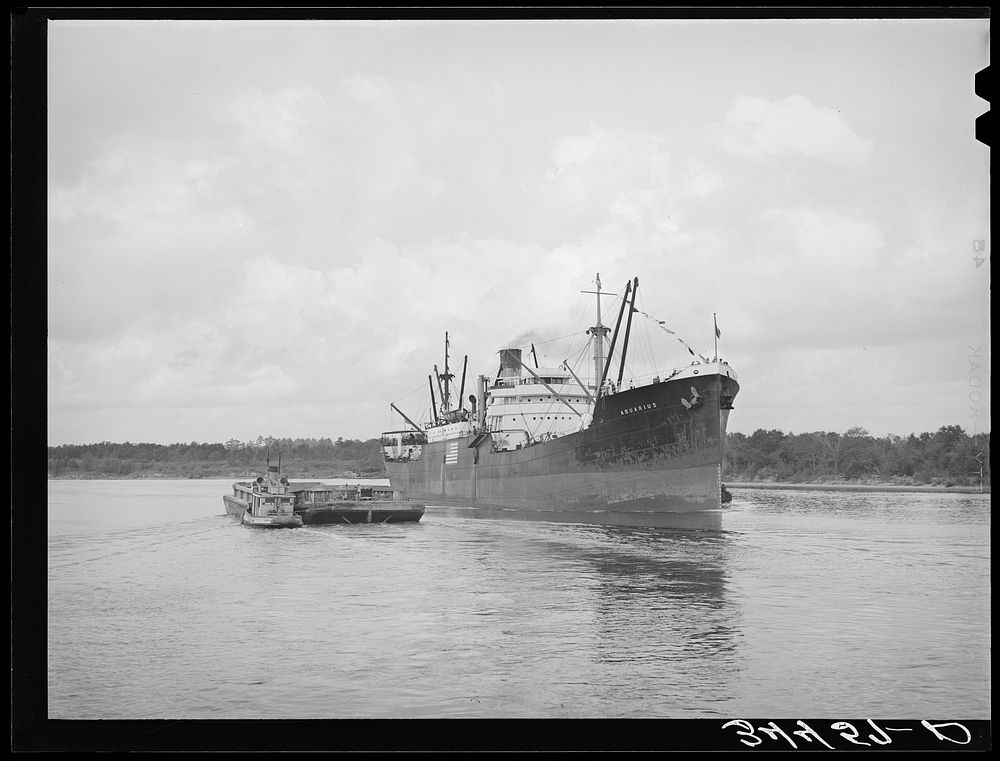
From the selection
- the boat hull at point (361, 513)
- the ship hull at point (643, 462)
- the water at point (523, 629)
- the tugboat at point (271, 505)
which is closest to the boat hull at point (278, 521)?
the tugboat at point (271, 505)

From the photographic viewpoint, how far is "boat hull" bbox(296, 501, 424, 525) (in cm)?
3569

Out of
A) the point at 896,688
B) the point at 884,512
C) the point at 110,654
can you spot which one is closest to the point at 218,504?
the point at 884,512

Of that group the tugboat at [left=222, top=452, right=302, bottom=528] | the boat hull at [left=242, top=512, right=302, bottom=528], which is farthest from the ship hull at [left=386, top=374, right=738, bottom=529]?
the tugboat at [left=222, top=452, right=302, bottom=528]

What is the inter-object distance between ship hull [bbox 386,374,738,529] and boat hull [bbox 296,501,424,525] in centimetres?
480

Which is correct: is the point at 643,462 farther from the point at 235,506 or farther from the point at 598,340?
the point at 235,506

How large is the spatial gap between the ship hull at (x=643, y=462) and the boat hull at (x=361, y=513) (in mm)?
4805

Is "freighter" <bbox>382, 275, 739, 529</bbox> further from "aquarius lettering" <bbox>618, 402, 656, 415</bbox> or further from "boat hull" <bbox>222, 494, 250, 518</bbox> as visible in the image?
"boat hull" <bbox>222, 494, 250, 518</bbox>

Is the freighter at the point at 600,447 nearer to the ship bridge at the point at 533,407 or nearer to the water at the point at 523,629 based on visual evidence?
the ship bridge at the point at 533,407

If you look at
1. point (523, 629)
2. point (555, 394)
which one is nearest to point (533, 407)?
point (555, 394)

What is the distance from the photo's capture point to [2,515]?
723cm

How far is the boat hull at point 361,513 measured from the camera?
35.7 meters

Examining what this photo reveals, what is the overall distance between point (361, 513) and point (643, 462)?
11589 millimetres
